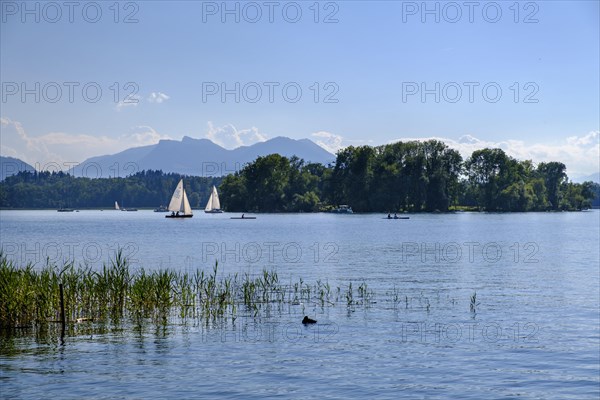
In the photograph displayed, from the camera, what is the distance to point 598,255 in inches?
3164

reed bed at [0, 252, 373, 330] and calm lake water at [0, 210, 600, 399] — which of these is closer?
calm lake water at [0, 210, 600, 399]

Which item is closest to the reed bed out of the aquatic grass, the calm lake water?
the aquatic grass

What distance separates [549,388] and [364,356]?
7177mm

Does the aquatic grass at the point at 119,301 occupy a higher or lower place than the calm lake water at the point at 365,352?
higher

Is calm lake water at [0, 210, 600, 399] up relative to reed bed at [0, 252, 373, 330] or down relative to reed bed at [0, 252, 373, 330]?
down

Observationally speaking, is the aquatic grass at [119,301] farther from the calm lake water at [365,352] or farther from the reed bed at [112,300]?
the calm lake water at [365,352]

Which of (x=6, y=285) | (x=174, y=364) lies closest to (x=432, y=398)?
(x=174, y=364)

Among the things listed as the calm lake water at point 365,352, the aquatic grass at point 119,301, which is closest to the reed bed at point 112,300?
the aquatic grass at point 119,301

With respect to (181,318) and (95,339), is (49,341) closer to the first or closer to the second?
(95,339)

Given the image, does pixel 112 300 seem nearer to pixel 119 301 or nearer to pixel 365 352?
pixel 119 301

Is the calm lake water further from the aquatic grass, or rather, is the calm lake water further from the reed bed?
the reed bed

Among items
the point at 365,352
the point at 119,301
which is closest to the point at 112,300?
the point at 119,301

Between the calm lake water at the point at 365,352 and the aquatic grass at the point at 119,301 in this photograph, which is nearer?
the calm lake water at the point at 365,352

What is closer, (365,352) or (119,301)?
(365,352)
